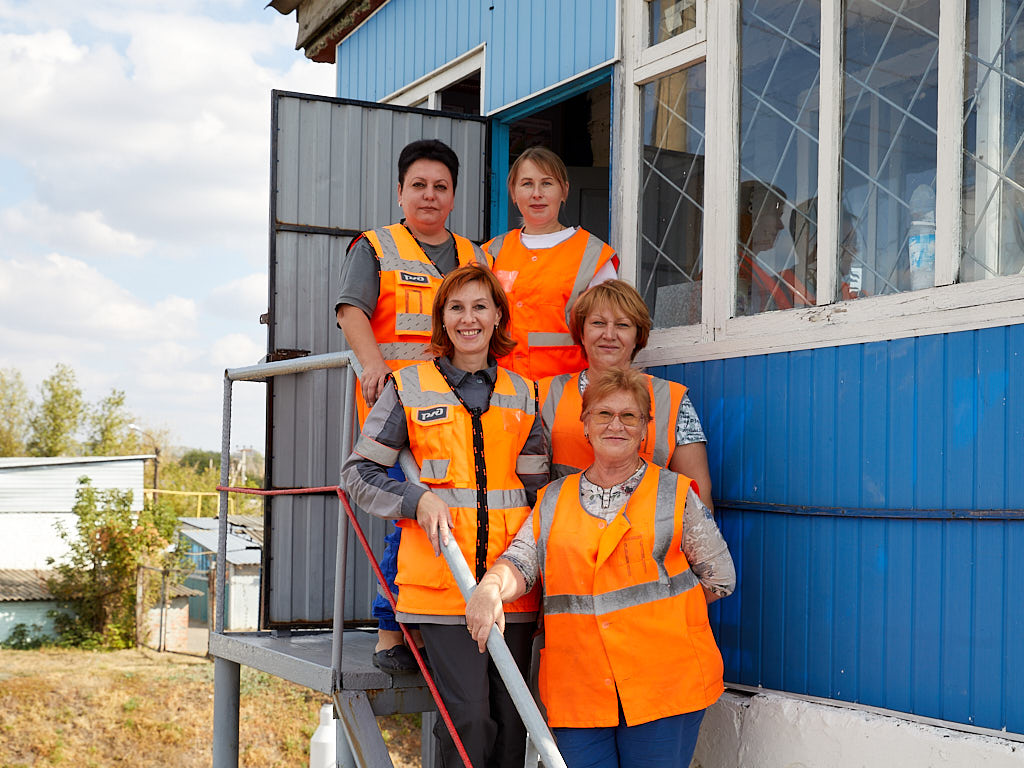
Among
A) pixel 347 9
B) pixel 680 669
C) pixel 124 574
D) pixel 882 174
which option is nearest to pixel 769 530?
pixel 680 669

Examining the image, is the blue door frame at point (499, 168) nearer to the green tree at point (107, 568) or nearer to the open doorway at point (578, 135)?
the open doorway at point (578, 135)

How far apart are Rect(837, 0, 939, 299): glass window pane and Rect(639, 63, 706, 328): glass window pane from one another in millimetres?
652

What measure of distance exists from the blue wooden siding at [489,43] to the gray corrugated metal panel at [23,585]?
2335 centimetres

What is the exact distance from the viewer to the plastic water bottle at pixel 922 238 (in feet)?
9.19

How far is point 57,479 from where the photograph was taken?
30828mm

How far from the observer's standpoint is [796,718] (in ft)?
9.79

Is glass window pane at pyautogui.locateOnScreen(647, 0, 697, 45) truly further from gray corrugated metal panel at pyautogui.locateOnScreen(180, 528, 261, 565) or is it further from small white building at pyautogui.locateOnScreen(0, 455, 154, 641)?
small white building at pyautogui.locateOnScreen(0, 455, 154, 641)

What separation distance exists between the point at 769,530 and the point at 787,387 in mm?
443

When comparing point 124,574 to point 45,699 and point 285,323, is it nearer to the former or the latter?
point 45,699

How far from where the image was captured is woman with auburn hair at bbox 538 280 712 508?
2.83 meters

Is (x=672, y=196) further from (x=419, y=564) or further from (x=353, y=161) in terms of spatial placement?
(x=419, y=564)

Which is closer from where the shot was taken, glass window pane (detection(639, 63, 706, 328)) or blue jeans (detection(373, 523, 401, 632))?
blue jeans (detection(373, 523, 401, 632))

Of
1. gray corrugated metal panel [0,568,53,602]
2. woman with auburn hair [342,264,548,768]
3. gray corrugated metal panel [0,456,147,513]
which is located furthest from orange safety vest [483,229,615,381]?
gray corrugated metal panel [0,456,147,513]

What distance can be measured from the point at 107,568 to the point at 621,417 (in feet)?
84.1
